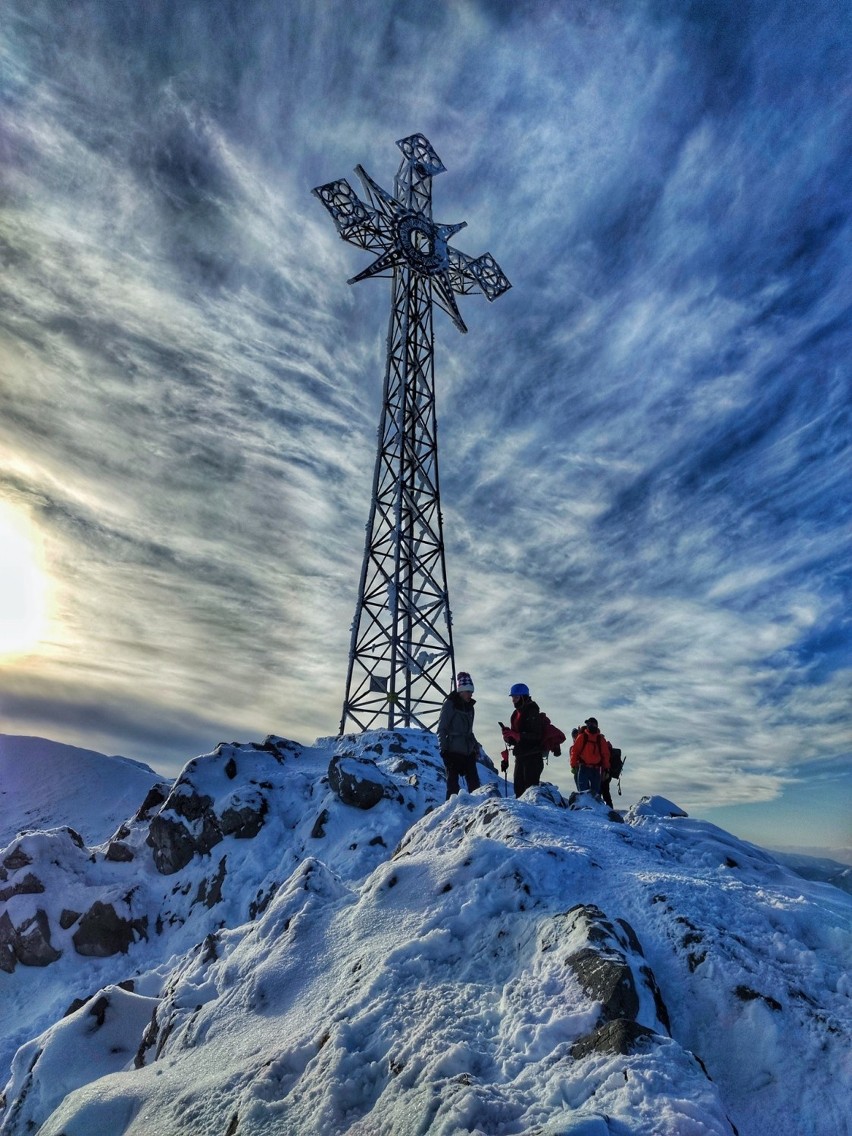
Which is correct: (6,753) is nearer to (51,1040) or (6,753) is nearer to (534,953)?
(51,1040)

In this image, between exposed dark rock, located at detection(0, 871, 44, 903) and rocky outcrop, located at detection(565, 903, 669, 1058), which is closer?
rocky outcrop, located at detection(565, 903, 669, 1058)

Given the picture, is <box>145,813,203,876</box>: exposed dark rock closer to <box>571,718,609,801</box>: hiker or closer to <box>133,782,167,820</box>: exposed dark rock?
<box>133,782,167,820</box>: exposed dark rock

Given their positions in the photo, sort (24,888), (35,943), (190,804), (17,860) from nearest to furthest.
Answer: (35,943) → (24,888) → (17,860) → (190,804)

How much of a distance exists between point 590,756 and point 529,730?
277 cm

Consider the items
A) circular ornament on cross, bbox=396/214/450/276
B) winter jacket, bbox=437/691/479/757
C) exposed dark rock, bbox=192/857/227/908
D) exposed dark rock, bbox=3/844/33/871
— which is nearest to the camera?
winter jacket, bbox=437/691/479/757

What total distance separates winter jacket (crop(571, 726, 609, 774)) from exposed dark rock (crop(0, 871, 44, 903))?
12.2 metres

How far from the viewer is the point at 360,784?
1235cm

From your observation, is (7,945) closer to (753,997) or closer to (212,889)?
(212,889)

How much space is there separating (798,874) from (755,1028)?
4425mm

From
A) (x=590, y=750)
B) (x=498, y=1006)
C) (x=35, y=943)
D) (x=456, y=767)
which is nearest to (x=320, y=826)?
(x=456, y=767)

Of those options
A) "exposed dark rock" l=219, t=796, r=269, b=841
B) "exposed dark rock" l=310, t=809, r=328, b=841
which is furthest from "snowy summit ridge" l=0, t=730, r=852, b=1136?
"exposed dark rock" l=219, t=796, r=269, b=841

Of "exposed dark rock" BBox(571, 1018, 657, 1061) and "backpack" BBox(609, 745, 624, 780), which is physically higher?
"backpack" BBox(609, 745, 624, 780)

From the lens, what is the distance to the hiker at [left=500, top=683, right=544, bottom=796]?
32.2 feet

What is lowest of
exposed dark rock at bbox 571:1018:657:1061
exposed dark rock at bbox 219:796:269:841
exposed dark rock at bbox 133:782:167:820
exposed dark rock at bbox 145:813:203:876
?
exposed dark rock at bbox 571:1018:657:1061
